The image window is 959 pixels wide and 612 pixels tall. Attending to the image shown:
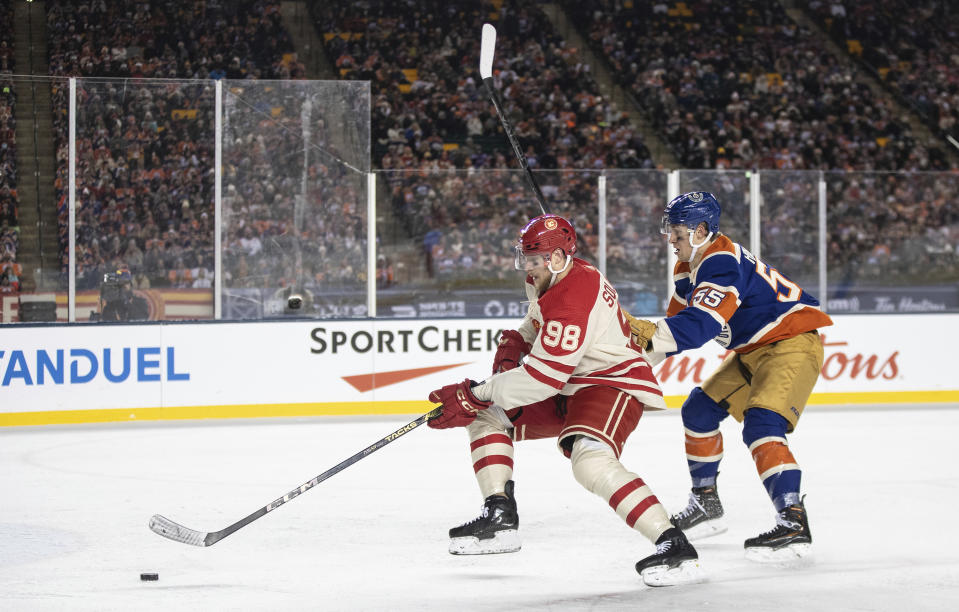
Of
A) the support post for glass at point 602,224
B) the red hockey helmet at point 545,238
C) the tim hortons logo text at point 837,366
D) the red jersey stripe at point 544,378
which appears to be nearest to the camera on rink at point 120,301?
the support post for glass at point 602,224

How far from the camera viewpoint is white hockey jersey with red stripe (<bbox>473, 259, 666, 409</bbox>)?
3545 millimetres

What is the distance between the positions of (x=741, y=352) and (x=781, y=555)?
775mm

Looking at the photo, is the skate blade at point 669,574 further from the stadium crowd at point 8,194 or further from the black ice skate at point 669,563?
the stadium crowd at point 8,194

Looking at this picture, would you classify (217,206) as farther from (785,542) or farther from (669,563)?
(669,563)

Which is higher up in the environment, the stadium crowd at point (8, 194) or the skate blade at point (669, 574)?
the stadium crowd at point (8, 194)

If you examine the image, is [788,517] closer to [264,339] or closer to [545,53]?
[264,339]

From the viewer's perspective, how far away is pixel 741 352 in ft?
13.8

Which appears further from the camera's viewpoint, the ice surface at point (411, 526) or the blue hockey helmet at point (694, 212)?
the blue hockey helmet at point (694, 212)

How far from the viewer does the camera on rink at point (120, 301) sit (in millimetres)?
7914

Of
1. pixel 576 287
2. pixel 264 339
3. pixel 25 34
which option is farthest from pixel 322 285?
pixel 25 34

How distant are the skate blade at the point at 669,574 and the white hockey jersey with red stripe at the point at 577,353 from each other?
0.59m

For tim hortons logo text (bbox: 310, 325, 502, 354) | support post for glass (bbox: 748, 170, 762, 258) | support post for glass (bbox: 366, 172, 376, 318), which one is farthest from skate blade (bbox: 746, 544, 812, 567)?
support post for glass (bbox: 748, 170, 762, 258)

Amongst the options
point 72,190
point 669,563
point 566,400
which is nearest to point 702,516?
point 566,400

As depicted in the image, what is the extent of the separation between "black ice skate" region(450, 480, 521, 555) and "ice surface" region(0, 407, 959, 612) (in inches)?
2.0
